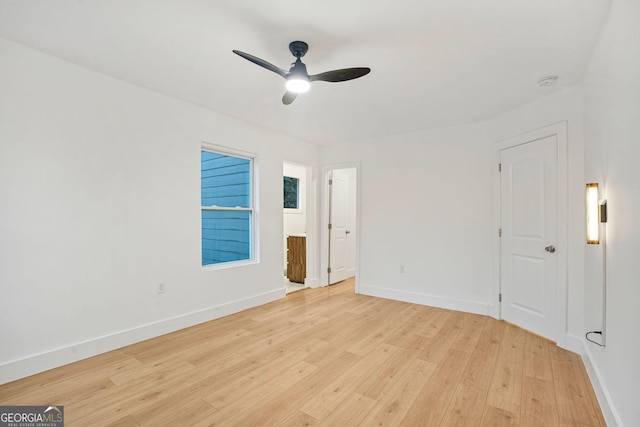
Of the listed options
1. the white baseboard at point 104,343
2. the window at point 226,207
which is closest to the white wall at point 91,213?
the white baseboard at point 104,343

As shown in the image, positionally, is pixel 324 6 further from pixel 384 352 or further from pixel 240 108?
pixel 384 352

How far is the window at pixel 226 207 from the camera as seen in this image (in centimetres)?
376

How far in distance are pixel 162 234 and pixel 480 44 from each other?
338 cm

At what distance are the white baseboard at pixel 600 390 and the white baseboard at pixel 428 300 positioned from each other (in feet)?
4.29

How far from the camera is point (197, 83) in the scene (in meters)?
2.93

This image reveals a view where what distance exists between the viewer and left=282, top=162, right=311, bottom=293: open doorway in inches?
219

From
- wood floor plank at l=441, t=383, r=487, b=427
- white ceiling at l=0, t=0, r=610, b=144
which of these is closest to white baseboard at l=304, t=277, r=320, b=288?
white ceiling at l=0, t=0, r=610, b=144

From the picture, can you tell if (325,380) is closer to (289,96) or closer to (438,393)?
(438,393)

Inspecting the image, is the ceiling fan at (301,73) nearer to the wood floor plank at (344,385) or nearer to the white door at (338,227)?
the wood floor plank at (344,385)

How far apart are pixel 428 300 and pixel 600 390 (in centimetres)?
234

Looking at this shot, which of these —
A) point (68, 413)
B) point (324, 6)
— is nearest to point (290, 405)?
point (68, 413)

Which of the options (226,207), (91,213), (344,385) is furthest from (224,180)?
(344,385)

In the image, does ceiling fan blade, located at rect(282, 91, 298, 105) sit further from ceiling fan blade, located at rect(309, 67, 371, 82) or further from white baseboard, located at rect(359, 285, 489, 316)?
white baseboard, located at rect(359, 285, 489, 316)

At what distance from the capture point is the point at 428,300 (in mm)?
4355
